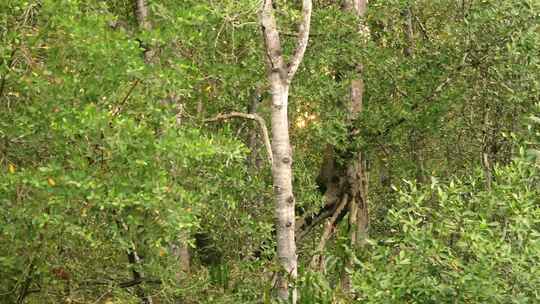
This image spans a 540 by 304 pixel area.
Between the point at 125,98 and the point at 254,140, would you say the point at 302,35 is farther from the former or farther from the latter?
the point at 254,140

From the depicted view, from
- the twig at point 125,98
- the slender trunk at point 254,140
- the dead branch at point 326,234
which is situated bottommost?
the dead branch at point 326,234

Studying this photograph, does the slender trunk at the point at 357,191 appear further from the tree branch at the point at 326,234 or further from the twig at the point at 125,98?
the twig at the point at 125,98

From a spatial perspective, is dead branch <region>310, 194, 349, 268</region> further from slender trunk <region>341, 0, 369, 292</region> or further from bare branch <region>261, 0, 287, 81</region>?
bare branch <region>261, 0, 287, 81</region>

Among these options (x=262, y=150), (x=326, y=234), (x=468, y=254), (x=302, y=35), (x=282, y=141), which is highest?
(x=302, y=35)

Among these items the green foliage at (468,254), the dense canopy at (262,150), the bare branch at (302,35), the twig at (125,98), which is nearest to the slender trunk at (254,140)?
the dense canopy at (262,150)

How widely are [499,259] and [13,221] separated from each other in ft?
17.1

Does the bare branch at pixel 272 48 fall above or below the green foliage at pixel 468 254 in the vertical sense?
above

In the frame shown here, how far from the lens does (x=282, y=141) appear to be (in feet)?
37.2

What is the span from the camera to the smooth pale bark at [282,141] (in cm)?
1120

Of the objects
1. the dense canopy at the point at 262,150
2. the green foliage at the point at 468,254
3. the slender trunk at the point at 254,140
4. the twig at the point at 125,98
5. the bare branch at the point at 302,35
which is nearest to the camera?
the green foliage at the point at 468,254

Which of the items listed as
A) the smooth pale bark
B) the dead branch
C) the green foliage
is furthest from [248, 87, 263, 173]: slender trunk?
the green foliage

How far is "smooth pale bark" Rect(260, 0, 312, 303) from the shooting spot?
36.7 ft

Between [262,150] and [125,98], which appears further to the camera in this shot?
[262,150]

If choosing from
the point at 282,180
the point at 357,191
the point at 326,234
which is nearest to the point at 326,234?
the point at 326,234
